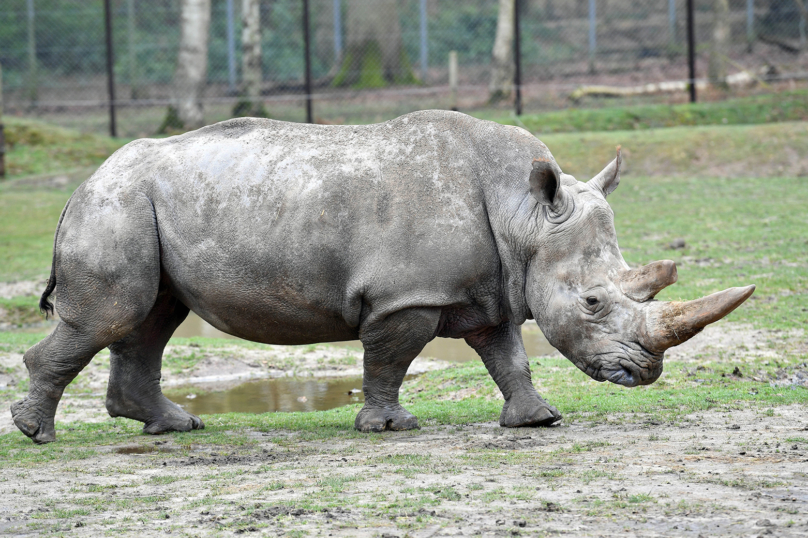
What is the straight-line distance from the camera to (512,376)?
20.4 ft

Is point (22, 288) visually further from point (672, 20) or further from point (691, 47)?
point (672, 20)

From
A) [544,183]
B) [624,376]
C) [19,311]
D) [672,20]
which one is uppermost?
[672,20]

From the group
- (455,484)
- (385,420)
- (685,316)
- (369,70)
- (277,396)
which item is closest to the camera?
(455,484)

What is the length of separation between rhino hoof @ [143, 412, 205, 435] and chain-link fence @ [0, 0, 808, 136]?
39.0ft

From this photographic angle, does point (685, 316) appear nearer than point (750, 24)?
Yes

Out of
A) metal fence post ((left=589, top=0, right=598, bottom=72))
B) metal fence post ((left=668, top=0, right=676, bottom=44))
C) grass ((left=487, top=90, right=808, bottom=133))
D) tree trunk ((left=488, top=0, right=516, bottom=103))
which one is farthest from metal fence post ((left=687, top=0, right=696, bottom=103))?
metal fence post ((left=668, top=0, right=676, bottom=44))

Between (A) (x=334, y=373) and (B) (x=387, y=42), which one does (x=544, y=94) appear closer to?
(B) (x=387, y=42)

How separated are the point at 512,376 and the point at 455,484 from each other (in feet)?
5.58

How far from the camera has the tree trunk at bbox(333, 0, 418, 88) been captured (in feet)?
69.3

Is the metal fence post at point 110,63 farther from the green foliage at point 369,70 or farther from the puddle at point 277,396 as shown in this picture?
the puddle at point 277,396

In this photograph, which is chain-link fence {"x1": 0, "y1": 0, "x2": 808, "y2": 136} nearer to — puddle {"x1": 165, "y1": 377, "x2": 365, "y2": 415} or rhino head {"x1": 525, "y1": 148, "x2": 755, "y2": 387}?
puddle {"x1": 165, "y1": 377, "x2": 365, "y2": 415}

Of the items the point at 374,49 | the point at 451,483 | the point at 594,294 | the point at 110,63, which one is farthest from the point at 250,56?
the point at 451,483

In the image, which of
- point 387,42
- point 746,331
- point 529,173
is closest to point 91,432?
point 529,173

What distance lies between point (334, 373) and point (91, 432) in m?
2.43
